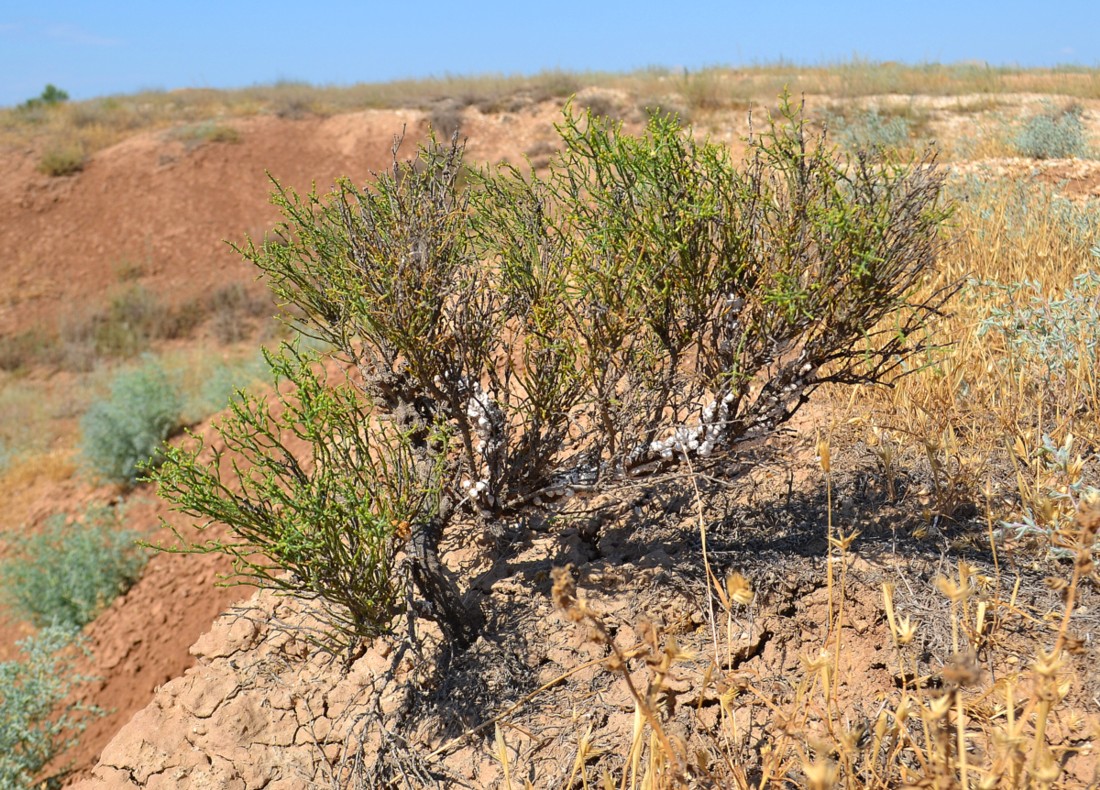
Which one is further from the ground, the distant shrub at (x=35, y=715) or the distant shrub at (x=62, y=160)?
the distant shrub at (x=62, y=160)

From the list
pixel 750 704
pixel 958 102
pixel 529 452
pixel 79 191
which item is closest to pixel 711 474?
pixel 529 452

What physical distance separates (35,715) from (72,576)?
4.21 ft

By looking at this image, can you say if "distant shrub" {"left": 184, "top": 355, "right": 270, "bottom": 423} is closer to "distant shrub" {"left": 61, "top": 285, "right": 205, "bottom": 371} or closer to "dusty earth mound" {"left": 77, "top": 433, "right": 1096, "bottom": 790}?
"distant shrub" {"left": 61, "top": 285, "right": 205, "bottom": 371}

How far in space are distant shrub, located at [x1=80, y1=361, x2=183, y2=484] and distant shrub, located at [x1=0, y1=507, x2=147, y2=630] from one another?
3.72ft

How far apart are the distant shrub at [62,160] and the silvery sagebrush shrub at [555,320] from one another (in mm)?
14728

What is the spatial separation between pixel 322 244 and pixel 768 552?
196 cm

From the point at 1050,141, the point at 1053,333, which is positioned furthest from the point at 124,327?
the point at 1050,141

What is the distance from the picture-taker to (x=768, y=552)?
2.78 m

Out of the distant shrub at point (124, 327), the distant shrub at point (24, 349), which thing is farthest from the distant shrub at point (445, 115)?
the distant shrub at point (24, 349)

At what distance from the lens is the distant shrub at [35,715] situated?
149 inches

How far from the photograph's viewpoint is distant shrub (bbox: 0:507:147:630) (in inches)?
204

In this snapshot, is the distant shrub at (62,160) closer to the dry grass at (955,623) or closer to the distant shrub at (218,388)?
the distant shrub at (218,388)

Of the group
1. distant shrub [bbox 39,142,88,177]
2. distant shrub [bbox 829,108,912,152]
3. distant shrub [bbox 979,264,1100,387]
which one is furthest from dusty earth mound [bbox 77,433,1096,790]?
distant shrub [bbox 39,142,88,177]

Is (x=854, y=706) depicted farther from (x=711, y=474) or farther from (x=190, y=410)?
(x=190, y=410)
